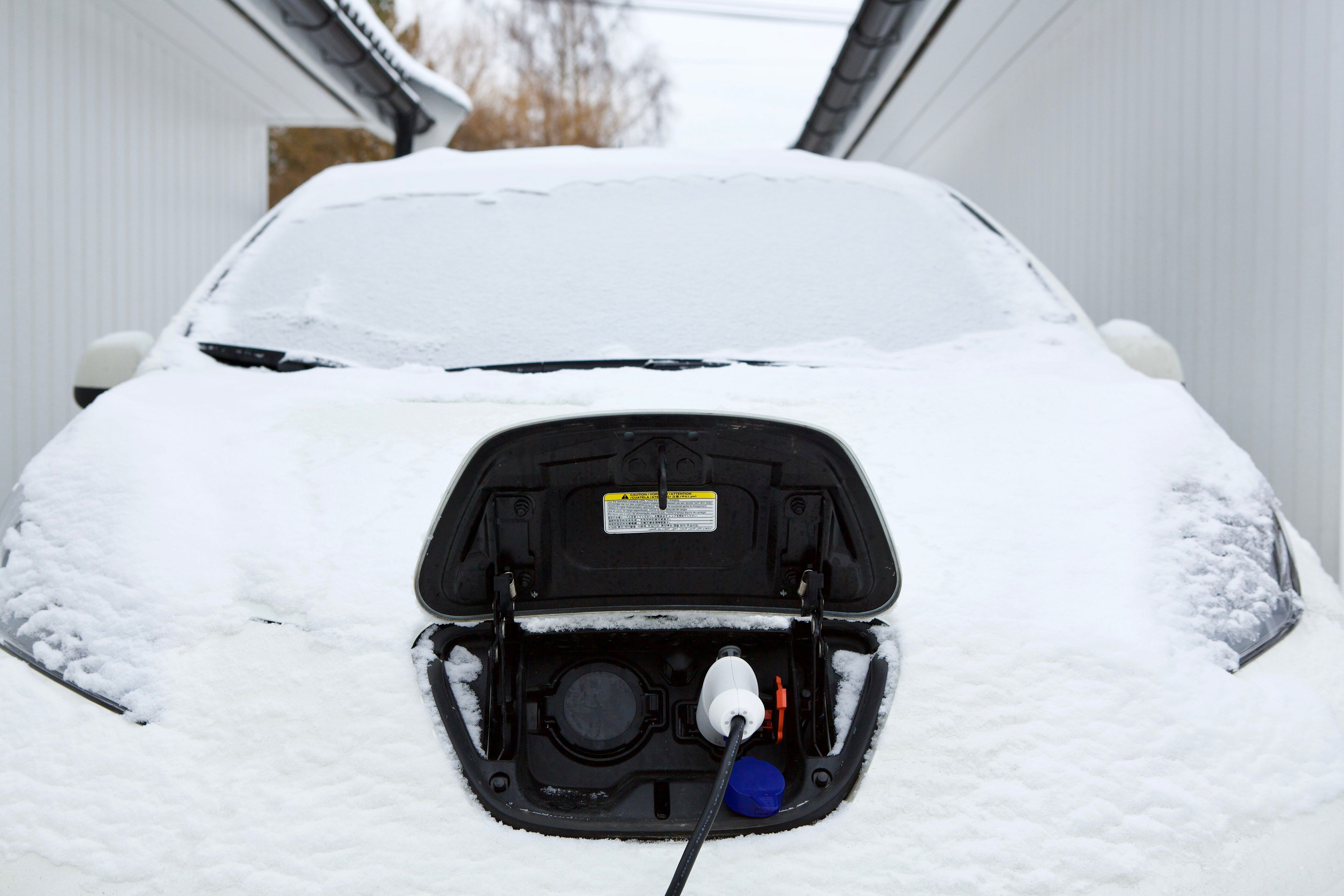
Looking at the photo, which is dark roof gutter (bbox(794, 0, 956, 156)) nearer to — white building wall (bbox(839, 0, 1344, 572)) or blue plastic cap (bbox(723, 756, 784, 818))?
white building wall (bbox(839, 0, 1344, 572))

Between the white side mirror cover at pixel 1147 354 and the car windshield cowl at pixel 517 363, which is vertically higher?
the white side mirror cover at pixel 1147 354

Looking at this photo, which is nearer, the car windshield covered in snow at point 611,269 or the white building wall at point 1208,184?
the car windshield covered in snow at point 611,269

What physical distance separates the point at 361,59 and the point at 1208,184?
4944 mm

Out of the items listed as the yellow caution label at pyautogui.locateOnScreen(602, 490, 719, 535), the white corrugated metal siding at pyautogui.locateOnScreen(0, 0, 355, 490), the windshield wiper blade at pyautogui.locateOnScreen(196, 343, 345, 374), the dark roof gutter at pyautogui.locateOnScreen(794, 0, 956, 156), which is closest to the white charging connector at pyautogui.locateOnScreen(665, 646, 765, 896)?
the yellow caution label at pyautogui.locateOnScreen(602, 490, 719, 535)

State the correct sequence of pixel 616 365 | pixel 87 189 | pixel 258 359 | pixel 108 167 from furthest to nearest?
pixel 108 167
pixel 87 189
pixel 258 359
pixel 616 365

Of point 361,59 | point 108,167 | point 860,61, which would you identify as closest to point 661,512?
point 108,167

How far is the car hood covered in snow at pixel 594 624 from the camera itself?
90 cm

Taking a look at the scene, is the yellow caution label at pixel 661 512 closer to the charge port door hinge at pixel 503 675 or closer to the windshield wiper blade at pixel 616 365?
the charge port door hinge at pixel 503 675

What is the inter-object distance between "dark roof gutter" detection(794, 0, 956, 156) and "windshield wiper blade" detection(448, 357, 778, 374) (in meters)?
3.87

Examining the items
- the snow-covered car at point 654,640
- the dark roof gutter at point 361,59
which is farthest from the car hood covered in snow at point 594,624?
the dark roof gutter at point 361,59

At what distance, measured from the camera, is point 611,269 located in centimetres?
180

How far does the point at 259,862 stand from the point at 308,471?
546 mm

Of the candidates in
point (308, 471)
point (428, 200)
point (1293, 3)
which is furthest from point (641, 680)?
point (1293, 3)

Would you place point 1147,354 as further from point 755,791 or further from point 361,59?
point 361,59
